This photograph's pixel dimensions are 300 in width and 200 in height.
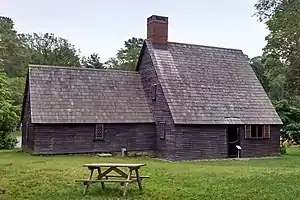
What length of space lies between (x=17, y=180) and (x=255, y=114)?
17.0 meters

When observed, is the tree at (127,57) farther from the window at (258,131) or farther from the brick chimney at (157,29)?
the window at (258,131)

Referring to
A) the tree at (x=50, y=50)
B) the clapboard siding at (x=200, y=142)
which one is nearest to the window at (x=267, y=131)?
the clapboard siding at (x=200, y=142)

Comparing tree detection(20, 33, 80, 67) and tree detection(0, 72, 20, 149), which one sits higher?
tree detection(20, 33, 80, 67)

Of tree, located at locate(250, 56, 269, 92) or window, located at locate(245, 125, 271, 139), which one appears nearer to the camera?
window, located at locate(245, 125, 271, 139)

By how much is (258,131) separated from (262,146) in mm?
980

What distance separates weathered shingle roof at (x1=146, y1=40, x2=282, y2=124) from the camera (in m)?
24.5

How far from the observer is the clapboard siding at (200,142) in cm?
2353

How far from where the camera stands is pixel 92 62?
2687 inches

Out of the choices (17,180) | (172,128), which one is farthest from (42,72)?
(17,180)

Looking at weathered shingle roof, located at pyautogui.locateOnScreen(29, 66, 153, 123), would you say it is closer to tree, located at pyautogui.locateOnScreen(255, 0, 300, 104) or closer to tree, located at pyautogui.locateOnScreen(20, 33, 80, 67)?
tree, located at pyautogui.locateOnScreen(255, 0, 300, 104)

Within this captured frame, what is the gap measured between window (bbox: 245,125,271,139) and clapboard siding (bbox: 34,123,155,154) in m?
5.96

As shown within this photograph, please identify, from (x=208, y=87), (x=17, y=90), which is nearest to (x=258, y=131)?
(x=208, y=87)

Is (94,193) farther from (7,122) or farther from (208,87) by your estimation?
(7,122)

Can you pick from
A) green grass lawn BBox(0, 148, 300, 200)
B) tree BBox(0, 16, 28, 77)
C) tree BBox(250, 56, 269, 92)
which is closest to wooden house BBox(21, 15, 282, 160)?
green grass lawn BBox(0, 148, 300, 200)
